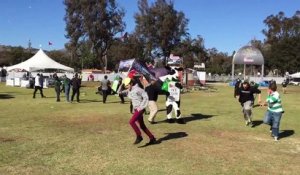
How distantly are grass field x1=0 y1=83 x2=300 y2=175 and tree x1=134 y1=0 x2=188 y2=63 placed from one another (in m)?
63.3

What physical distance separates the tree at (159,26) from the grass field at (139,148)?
63294mm

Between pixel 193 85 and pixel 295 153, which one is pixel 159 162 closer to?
pixel 295 153

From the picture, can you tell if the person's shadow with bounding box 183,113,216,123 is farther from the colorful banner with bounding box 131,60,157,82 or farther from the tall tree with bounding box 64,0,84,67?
the tall tree with bounding box 64,0,84,67

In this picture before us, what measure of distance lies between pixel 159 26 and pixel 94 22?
11339mm

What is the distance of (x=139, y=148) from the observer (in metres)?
11.2

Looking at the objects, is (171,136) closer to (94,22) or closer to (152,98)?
(152,98)

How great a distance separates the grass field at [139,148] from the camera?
362 inches

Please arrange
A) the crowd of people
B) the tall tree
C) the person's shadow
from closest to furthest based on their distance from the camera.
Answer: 1. the crowd of people
2. the person's shadow
3. the tall tree

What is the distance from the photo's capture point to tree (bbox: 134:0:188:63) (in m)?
80.1

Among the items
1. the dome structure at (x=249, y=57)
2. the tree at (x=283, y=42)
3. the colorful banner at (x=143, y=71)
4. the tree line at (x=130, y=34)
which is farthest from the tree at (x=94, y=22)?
the colorful banner at (x=143, y=71)

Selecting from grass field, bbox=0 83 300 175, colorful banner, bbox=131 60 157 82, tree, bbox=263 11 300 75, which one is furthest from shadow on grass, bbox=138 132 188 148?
tree, bbox=263 11 300 75

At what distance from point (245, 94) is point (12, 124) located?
801cm

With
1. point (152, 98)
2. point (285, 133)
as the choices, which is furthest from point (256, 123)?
point (152, 98)

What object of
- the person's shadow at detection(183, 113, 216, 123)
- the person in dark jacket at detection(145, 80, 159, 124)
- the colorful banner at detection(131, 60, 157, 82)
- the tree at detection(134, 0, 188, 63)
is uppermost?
the tree at detection(134, 0, 188, 63)
